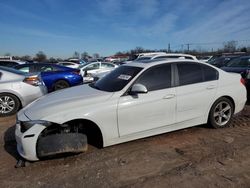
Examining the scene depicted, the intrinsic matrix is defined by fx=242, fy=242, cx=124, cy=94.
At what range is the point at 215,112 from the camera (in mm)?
5133

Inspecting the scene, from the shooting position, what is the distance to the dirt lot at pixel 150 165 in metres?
3.21

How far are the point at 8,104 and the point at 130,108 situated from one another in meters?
4.27

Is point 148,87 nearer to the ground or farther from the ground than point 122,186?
farther from the ground

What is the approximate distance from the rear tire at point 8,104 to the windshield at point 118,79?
3.12 meters

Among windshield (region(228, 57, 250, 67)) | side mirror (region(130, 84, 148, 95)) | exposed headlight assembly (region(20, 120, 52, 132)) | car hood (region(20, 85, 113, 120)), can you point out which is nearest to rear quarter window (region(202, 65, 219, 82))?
side mirror (region(130, 84, 148, 95))

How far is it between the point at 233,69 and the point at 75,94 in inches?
238

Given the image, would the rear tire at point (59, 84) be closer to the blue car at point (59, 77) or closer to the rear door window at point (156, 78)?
the blue car at point (59, 77)

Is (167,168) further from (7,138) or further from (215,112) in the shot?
(7,138)

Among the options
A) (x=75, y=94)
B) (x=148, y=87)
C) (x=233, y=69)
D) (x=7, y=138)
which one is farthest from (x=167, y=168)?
(x=233, y=69)

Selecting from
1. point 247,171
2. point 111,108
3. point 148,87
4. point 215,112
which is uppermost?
point 148,87

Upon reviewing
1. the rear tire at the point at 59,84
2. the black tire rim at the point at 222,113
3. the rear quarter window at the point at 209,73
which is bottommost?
the black tire rim at the point at 222,113

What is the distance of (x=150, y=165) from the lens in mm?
3646

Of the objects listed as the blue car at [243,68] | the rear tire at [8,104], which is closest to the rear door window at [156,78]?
the blue car at [243,68]

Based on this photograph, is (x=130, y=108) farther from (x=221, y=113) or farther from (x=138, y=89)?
(x=221, y=113)
